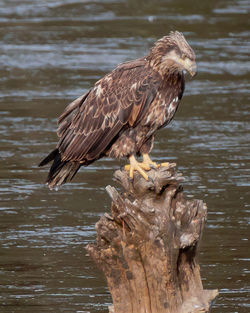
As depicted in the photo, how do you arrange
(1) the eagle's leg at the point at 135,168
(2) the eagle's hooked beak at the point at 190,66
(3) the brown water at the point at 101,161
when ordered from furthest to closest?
(3) the brown water at the point at 101,161 < (2) the eagle's hooked beak at the point at 190,66 < (1) the eagle's leg at the point at 135,168

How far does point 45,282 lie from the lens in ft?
25.4

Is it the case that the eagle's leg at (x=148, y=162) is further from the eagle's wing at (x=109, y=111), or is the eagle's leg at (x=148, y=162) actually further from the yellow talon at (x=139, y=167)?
the eagle's wing at (x=109, y=111)

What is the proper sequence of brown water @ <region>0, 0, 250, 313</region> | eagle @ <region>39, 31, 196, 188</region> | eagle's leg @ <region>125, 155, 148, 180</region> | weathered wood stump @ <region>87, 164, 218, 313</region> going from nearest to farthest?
weathered wood stump @ <region>87, 164, 218, 313</region>
eagle's leg @ <region>125, 155, 148, 180</region>
eagle @ <region>39, 31, 196, 188</region>
brown water @ <region>0, 0, 250, 313</region>

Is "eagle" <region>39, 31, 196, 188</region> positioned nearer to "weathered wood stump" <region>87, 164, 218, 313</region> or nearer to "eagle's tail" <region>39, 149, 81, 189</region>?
"eagle's tail" <region>39, 149, 81, 189</region>

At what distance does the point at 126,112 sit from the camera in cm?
720

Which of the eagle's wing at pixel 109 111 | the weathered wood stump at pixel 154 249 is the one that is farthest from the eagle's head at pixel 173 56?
the weathered wood stump at pixel 154 249

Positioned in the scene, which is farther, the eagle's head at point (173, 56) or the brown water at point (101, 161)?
the brown water at point (101, 161)

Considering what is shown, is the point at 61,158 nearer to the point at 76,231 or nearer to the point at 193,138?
the point at 76,231

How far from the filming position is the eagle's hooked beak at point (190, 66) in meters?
6.74

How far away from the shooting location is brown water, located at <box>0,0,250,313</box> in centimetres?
786

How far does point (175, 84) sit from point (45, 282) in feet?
6.40

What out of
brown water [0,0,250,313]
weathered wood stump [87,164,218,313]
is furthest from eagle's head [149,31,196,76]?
brown water [0,0,250,313]

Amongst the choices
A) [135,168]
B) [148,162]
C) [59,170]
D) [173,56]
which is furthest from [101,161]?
[135,168]

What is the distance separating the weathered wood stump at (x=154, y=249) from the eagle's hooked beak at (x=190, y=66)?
809mm
